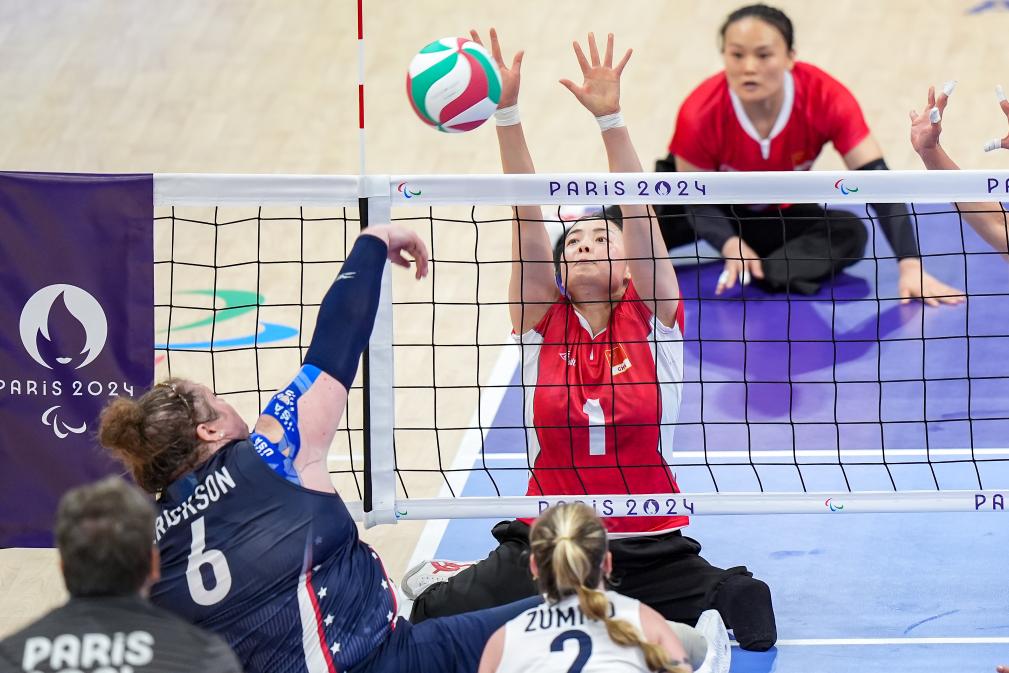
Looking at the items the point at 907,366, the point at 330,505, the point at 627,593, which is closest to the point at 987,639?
the point at 627,593

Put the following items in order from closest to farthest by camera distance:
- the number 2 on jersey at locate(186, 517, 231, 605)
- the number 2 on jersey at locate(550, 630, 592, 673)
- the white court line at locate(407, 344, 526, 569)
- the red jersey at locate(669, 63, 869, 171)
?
the number 2 on jersey at locate(550, 630, 592, 673) < the number 2 on jersey at locate(186, 517, 231, 605) < the white court line at locate(407, 344, 526, 569) < the red jersey at locate(669, 63, 869, 171)

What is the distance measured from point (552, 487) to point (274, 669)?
4.28 feet

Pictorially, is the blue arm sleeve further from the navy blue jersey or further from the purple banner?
the purple banner

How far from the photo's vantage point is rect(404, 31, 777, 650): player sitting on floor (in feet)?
14.0

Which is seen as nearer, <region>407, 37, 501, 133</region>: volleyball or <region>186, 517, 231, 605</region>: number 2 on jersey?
<region>186, 517, 231, 605</region>: number 2 on jersey

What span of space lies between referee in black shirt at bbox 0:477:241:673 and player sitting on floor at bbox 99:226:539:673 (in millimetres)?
860

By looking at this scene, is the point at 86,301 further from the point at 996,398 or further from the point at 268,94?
the point at 268,94

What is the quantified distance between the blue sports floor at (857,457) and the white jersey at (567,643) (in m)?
1.14

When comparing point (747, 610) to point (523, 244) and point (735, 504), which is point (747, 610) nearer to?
point (735, 504)

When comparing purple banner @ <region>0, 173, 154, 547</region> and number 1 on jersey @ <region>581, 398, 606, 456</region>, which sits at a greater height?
purple banner @ <region>0, 173, 154, 547</region>

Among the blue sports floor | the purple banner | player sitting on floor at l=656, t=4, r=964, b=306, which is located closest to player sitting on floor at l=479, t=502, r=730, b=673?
the blue sports floor

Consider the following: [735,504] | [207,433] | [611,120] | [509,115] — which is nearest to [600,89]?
[611,120]

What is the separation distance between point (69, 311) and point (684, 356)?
343cm

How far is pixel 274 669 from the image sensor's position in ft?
11.4
